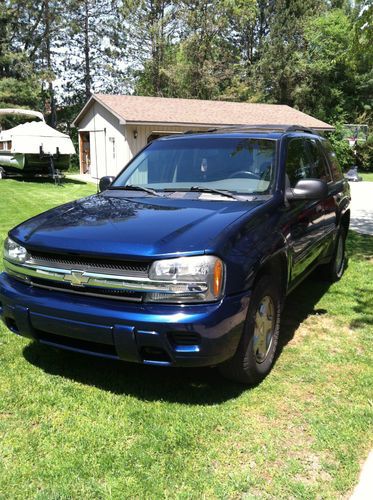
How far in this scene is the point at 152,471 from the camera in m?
2.62

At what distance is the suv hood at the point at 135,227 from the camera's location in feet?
9.64

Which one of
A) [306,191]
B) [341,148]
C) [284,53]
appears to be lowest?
[341,148]

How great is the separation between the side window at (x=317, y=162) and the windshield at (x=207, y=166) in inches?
36.7

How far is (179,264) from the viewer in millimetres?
2871

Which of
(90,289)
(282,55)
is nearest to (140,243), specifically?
(90,289)

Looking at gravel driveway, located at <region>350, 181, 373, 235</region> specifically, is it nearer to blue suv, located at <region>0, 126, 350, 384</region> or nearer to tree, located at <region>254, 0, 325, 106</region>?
blue suv, located at <region>0, 126, 350, 384</region>

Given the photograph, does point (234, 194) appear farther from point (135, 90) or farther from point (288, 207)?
point (135, 90)

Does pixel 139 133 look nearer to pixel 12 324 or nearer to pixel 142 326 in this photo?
pixel 12 324

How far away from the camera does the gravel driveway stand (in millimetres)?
10359

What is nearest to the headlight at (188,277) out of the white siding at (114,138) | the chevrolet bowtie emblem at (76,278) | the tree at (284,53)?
the chevrolet bowtie emblem at (76,278)

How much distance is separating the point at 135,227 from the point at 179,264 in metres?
0.50

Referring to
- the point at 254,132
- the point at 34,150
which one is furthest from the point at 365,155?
the point at 254,132

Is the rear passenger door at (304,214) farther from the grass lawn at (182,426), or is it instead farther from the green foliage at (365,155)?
the green foliage at (365,155)

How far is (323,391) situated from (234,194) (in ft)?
5.28
